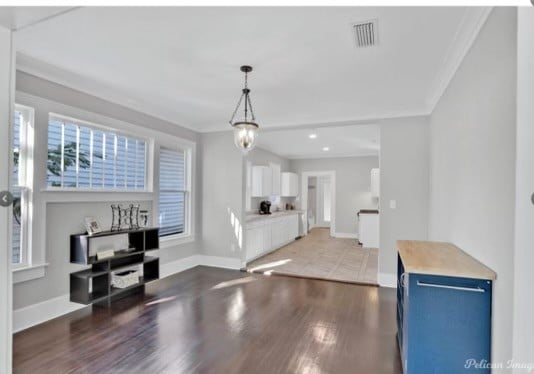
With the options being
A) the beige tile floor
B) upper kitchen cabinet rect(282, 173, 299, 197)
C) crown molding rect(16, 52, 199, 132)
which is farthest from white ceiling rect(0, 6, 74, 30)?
upper kitchen cabinet rect(282, 173, 299, 197)

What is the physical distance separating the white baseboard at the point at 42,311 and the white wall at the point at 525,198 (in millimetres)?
3827

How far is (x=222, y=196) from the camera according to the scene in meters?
5.49

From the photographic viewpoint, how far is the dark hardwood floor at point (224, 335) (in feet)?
7.70

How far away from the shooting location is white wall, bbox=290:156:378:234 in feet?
29.6

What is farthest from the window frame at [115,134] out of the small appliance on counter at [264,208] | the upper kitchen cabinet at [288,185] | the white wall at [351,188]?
the white wall at [351,188]

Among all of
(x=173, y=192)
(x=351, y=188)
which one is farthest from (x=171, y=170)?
(x=351, y=188)

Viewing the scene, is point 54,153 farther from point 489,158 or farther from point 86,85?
point 489,158

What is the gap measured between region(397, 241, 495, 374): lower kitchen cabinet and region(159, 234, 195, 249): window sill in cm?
381

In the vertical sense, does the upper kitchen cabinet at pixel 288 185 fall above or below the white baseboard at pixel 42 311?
above

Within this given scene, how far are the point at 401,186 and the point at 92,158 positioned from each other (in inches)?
168

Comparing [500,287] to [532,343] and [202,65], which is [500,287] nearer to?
[532,343]

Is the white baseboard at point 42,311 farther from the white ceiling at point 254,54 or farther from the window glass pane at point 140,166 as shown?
the white ceiling at point 254,54

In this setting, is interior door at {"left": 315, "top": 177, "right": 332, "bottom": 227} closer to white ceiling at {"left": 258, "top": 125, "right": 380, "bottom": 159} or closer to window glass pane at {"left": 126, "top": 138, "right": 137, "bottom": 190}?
white ceiling at {"left": 258, "top": 125, "right": 380, "bottom": 159}
